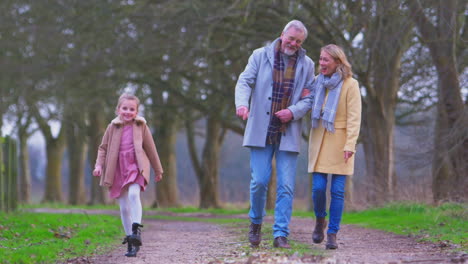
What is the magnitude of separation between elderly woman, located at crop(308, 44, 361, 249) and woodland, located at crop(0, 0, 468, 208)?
448 cm

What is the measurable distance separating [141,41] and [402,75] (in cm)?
637

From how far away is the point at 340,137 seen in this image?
749cm

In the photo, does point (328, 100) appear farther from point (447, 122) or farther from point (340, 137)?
point (447, 122)

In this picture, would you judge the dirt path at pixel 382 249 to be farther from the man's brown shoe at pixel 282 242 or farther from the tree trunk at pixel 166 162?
the tree trunk at pixel 166 162

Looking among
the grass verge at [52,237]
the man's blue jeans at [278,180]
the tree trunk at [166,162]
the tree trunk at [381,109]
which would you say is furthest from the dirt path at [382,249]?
the tree trunk at [166,162]

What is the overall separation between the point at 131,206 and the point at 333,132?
2.14 m

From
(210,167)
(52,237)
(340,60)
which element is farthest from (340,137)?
(210,167)

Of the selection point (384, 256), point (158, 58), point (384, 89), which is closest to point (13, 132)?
point (158, 58)

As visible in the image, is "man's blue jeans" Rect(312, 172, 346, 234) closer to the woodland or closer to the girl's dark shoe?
the girl's dark shoe

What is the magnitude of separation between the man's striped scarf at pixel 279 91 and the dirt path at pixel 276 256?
1.15 metres

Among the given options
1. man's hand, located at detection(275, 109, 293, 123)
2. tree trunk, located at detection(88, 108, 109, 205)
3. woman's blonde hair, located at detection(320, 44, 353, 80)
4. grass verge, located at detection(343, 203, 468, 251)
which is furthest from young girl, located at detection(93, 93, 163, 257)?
tree trunk, located at detection(88, 108, 109, 205)

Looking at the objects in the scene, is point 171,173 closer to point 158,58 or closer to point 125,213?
point 158,58

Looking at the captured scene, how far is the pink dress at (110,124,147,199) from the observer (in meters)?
7.59

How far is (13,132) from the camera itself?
1131 inches
